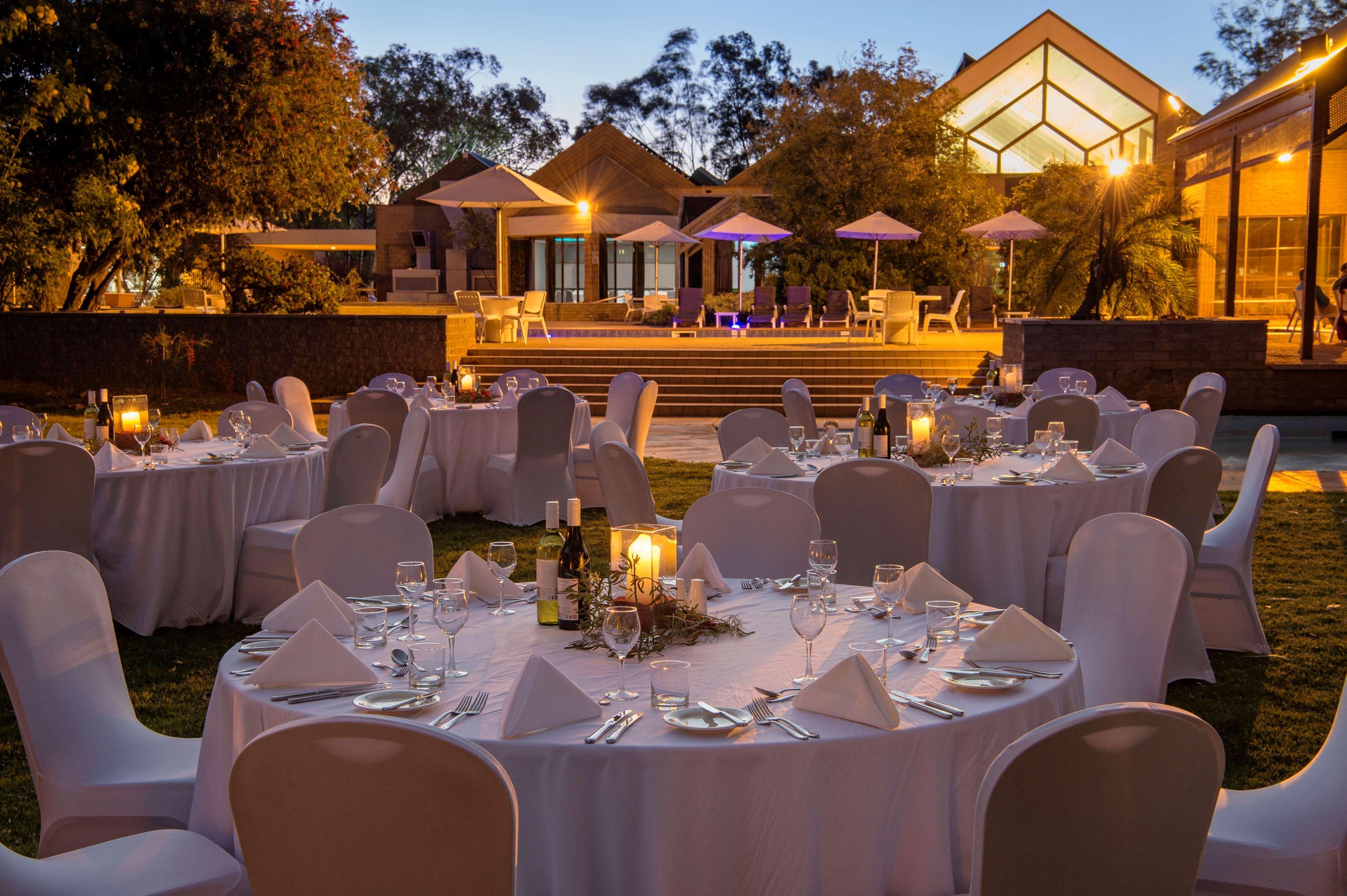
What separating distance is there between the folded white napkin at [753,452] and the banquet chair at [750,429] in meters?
1.10

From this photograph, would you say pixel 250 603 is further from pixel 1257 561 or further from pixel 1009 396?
pixel 1257 561

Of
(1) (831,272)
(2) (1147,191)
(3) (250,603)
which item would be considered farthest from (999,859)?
(1) (831,272)

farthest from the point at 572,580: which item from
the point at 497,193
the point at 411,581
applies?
the point at 497,193

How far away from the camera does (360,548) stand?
373 centimetres

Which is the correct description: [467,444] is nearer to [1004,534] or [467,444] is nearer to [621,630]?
[1004,534]

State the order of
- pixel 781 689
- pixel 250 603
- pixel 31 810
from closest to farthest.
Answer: pixel 781 689
pixel 31 810
pixel 250 603

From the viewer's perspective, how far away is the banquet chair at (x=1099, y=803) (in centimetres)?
180

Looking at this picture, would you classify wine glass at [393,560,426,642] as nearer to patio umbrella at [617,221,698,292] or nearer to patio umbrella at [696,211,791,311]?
patio umbrella at [696,211,791,311]

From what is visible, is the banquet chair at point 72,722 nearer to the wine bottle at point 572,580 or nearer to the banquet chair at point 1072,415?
the wine bottle at point 572,580

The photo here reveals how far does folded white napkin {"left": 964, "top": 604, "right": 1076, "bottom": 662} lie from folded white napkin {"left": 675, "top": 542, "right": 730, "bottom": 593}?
88 cm

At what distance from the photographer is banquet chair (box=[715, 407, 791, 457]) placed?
7.22 meters

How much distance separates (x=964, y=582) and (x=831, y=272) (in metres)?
21.4

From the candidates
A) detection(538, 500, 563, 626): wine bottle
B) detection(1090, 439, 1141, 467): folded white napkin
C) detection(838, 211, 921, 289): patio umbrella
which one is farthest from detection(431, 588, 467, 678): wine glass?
detection(838, 211, 921, 289): patio umbrella

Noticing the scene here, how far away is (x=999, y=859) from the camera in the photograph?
1.86 metres
